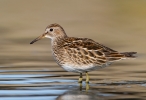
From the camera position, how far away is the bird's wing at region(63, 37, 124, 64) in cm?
1655

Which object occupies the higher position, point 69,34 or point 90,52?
point 69,34

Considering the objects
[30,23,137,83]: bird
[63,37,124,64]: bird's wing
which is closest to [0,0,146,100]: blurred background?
[30,23,137,83]: bird

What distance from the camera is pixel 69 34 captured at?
2622cm

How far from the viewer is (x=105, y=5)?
1319 inches

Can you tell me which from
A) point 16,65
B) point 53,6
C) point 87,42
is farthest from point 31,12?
point 87,42

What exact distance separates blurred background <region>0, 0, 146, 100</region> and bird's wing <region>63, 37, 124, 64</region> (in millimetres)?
638

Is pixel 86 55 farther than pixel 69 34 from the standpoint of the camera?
No

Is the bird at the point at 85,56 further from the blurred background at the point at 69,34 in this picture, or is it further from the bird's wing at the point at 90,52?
the blurred background at the point at 69,34

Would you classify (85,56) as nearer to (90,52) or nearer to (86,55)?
(86,55)

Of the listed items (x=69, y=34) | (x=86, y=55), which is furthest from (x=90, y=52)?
(x=69, y=34)

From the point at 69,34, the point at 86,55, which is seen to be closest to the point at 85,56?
the point at 86,55

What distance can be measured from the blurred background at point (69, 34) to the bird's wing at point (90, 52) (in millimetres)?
638

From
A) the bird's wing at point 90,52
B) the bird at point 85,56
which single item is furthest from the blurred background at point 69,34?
the bird's wing at point 90,52

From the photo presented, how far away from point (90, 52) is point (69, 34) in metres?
9.57
